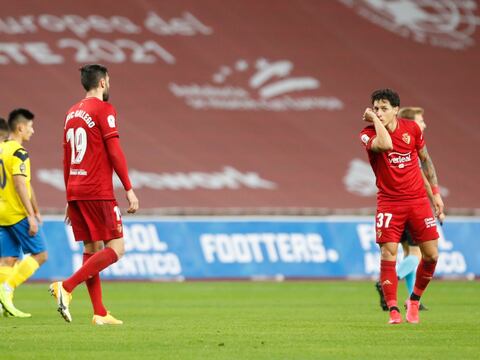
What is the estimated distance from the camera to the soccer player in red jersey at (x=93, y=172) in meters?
11.1

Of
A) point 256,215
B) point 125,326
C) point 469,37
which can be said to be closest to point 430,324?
point 125,326

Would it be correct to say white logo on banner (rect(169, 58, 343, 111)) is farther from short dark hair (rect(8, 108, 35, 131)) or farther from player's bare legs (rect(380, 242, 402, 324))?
player's bare legs (rect(380, 242, 402, 324))

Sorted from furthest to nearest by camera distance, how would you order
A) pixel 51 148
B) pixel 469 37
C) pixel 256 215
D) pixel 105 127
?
pixel 469 37
pixel 51 148
pixel 256 215
pixel 105 127

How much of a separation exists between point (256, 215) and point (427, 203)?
475 inches

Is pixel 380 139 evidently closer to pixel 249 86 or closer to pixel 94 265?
pixel 94 265

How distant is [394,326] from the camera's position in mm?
11141

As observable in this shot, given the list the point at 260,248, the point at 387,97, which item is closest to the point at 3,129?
the point at 387,97

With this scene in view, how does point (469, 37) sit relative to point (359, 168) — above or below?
above

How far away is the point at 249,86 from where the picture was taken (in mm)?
28672

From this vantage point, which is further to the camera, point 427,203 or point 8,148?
point 8,148

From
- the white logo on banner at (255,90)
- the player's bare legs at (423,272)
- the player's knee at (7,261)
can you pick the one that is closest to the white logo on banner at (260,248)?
the white logo on banner at (255,90)

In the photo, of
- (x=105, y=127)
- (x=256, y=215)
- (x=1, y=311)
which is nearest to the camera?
(x=105, y=127)

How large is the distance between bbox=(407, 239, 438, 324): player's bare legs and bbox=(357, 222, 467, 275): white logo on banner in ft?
32.5

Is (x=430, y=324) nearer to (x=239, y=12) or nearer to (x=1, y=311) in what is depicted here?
(x=1, y=311)
